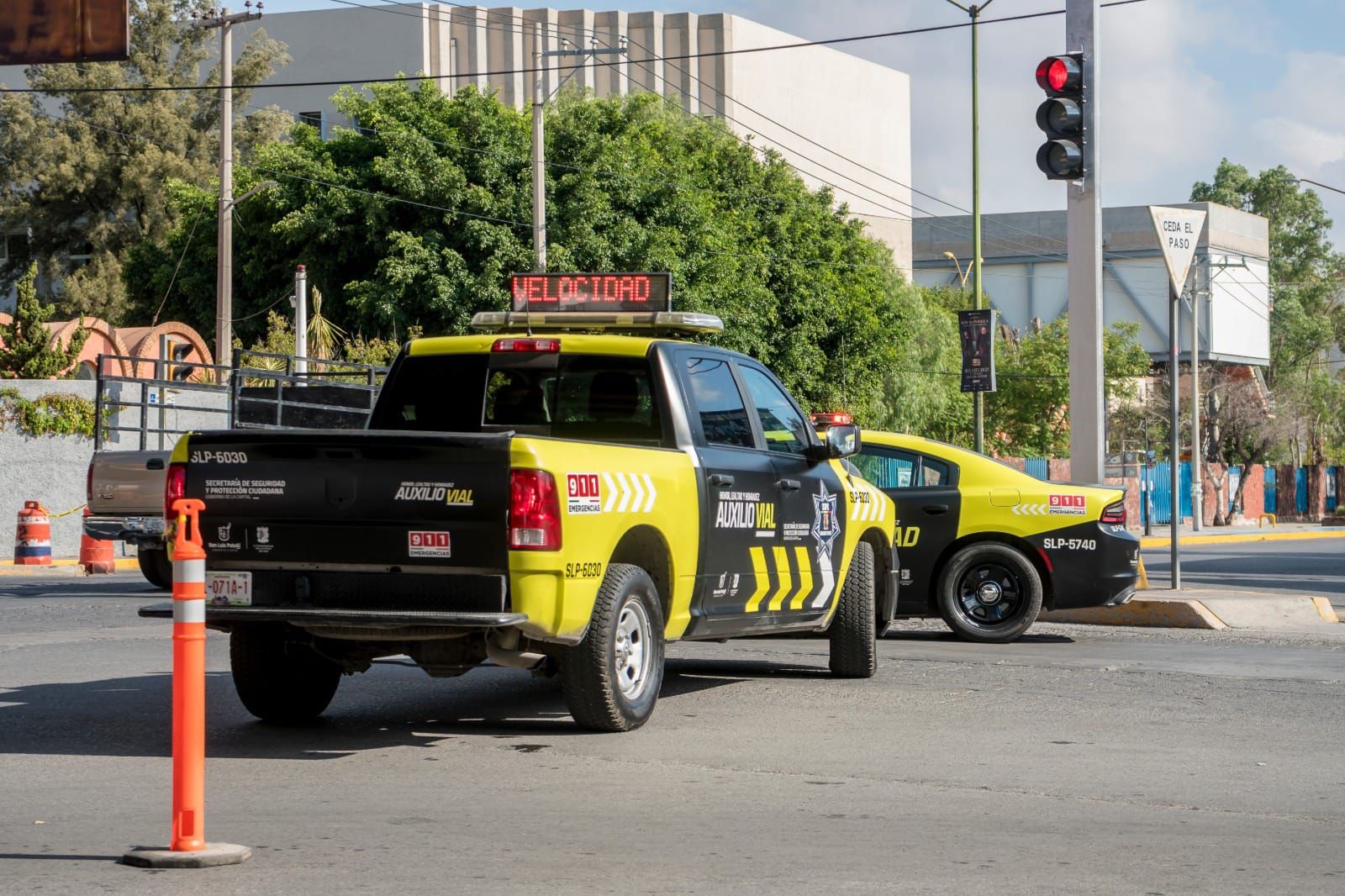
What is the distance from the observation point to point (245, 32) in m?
75.4

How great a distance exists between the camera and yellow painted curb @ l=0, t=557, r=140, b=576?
2403 centimetres

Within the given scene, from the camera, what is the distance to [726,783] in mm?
7395

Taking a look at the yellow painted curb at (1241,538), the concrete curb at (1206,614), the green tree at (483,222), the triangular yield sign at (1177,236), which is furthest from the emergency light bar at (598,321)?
the green tree at (483,222)

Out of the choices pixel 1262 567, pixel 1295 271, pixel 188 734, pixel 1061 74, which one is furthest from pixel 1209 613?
pixel 1295 271

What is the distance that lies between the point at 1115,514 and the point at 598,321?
5.25m

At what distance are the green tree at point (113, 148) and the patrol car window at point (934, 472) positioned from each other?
165ft

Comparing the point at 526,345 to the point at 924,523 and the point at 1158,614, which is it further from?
the point at 1158,614

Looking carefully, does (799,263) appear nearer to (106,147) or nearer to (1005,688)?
(106,147)

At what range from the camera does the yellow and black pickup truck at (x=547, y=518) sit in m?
7.73

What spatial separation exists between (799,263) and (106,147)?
27139 mm

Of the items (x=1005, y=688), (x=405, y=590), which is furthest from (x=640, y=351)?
(x=1005, y=688)

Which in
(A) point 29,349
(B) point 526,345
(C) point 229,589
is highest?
(A) point 29,349

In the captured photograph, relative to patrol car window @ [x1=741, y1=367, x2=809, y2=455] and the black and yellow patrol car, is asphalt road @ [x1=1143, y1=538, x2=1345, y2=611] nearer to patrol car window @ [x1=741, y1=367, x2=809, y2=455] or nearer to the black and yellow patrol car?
the black and yellow patrol car

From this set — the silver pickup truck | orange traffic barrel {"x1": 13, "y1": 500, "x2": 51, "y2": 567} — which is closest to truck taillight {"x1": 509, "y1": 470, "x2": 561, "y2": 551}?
the silver pickup truck
